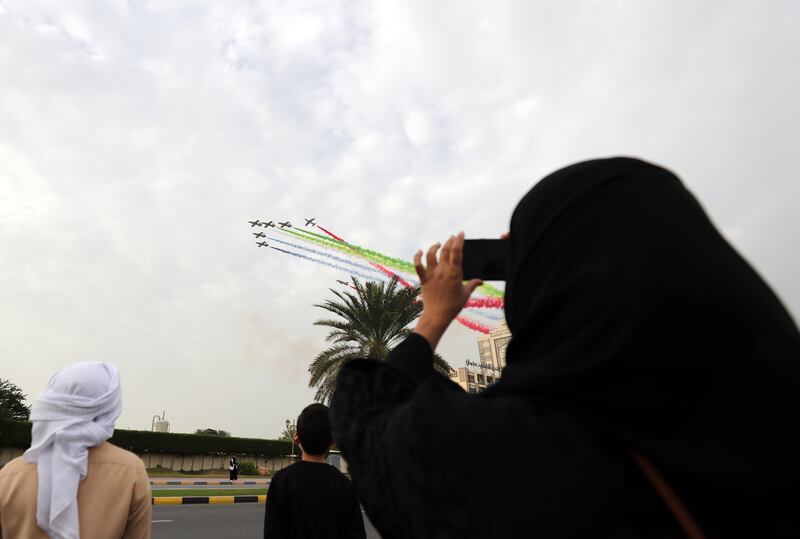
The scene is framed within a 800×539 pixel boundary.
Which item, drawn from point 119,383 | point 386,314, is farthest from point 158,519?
point 386,314

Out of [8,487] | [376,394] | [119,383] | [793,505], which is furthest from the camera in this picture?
[119,383]

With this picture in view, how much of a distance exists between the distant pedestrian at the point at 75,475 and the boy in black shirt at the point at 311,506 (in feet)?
2.64

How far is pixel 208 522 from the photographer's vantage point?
9453 mm

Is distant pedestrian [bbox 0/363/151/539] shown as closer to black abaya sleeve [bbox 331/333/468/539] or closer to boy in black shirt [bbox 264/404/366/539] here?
boy in black shirt [bbox 264/404/366/539]

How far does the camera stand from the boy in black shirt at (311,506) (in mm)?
2988

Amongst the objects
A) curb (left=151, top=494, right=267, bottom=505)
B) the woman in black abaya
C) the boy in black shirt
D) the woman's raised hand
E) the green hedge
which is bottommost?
curb (left=151, top=494, right=267, bottom=505)

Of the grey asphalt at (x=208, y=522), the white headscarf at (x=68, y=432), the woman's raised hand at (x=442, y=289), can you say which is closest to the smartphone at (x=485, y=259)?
the woman's raised hand at (x=442, y=289)

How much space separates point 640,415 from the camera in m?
0.63

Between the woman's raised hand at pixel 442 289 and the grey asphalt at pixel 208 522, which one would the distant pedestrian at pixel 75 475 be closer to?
the woman's raised hand at pixel 442 289

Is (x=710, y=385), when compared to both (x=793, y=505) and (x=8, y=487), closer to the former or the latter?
(x=793, y=505)

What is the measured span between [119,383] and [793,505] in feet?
9.48

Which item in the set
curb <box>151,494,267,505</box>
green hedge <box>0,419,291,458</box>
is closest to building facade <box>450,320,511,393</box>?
green hedge <box>0,419,291,458</box>

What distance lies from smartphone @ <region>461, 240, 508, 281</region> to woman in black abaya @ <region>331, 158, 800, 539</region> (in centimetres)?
43

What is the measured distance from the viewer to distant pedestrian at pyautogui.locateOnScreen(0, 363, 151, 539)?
2.18m
